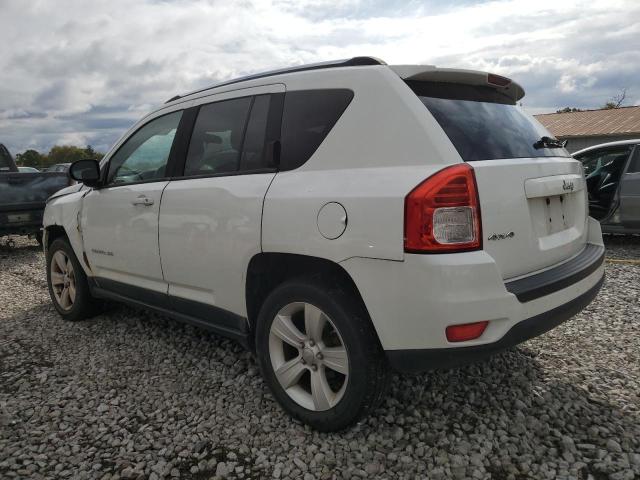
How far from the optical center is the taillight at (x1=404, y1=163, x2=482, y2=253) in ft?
6.84

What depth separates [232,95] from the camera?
315 cm

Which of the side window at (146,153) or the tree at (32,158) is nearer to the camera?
the side window at (146,153)

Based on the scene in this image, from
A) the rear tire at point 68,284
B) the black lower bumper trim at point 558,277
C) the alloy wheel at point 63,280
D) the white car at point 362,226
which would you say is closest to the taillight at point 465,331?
the white car at point 362,226

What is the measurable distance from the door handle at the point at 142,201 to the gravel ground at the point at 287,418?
115cm

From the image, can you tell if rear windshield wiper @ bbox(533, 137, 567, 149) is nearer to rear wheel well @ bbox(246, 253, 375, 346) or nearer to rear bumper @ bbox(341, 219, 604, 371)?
rear bumper @ bbox(341, 219, 604, 371)

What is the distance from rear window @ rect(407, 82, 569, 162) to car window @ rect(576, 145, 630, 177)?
547 centimetres

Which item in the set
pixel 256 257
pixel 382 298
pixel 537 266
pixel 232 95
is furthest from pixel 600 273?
pixel 232 95

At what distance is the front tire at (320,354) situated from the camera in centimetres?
233

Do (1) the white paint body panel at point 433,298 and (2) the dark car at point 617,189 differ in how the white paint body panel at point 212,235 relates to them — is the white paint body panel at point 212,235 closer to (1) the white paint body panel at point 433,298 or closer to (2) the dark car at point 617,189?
(1) the white paint body panel at point 433,298

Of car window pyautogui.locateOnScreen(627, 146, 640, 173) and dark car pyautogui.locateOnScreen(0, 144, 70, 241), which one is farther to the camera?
dark car pyautogui.locateOnScreen(0, 144, 70, 241)

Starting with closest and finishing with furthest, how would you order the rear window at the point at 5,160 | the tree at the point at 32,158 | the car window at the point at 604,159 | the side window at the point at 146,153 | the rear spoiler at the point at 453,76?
the rear spoiler at the point at 453,76
the side window at the point at 146,153
the car window at the point at 604,159
the rear window at the point at 5,160
the tree at the point at 32,158

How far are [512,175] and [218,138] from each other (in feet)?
5.91

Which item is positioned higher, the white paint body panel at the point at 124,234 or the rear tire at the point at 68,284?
the white paint body panel at the point at 124,234

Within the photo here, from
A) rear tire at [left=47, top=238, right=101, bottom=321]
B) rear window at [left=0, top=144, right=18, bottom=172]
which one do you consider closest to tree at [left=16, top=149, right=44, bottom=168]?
rear window at [left=0, top=144, right=18, bottom=172]
